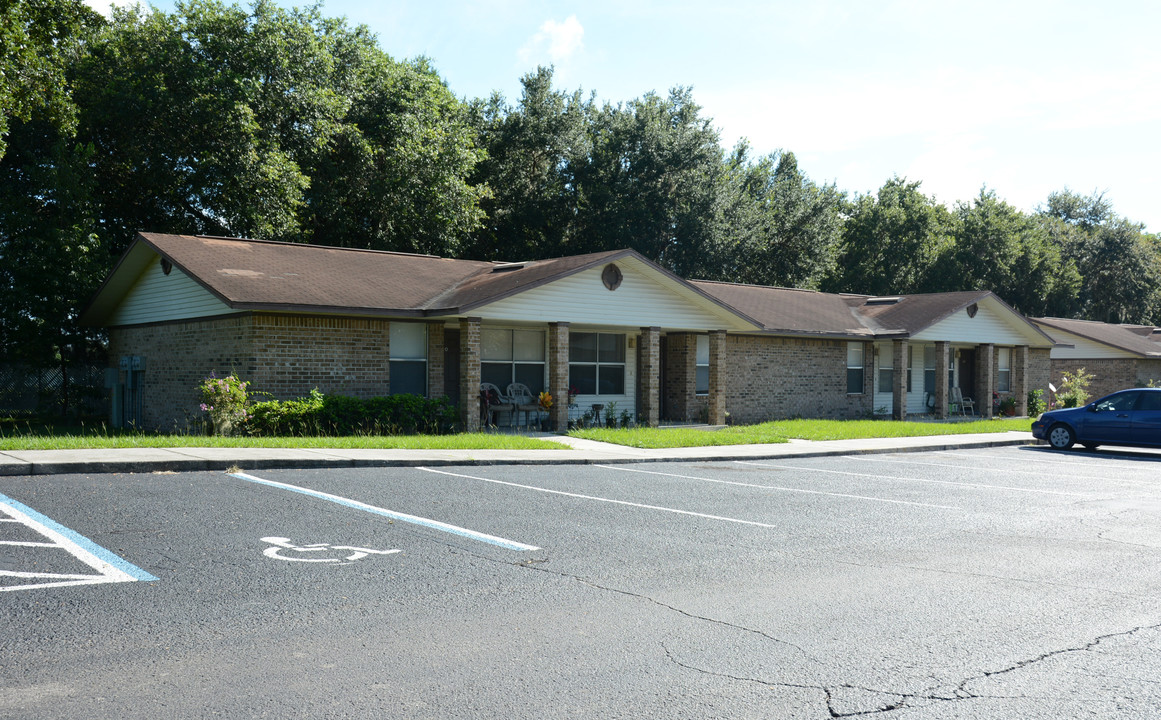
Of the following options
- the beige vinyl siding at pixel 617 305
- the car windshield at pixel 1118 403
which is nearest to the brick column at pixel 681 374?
the beige vinyl siding at pixel 617 305

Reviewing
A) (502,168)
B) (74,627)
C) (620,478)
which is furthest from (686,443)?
(502,168)

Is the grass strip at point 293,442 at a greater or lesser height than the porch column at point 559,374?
lesser

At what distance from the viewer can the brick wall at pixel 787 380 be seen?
27.8 m

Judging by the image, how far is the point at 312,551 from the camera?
795 centimetres

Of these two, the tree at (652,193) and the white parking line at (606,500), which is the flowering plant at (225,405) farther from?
the tree at (652,193)

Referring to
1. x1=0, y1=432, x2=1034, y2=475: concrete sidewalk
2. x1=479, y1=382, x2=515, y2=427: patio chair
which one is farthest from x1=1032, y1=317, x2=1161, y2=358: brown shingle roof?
x1=479, y1=382, x2=515, y2=427: patio chair

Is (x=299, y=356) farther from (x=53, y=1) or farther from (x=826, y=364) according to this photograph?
(x=826, y=364)

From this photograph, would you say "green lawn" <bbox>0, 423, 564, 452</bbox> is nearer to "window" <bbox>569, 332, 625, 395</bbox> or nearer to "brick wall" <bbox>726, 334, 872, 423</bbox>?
"window" <bbox>569, 332, 625, 395</bbox>

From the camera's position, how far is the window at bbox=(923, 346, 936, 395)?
109 ft

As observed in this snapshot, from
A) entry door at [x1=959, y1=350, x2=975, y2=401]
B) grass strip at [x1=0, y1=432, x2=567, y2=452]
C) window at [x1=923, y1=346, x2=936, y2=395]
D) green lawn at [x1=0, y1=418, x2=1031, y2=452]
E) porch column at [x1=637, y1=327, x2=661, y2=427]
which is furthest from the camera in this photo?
entry door at [x1=959, y1=350, x2=975, y2=401]

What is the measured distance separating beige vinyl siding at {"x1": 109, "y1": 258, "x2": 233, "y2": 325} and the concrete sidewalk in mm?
6033

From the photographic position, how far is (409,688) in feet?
15.7

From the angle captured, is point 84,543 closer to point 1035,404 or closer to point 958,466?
point 958,466

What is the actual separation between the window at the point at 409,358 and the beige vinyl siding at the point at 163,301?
372cm
